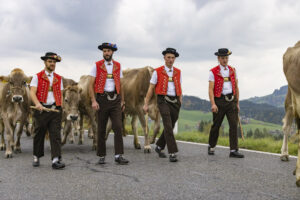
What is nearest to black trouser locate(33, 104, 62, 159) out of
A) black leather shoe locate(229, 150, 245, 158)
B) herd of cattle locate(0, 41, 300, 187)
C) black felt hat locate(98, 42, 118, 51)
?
black felt hat locate(98, 42, 118, 51)

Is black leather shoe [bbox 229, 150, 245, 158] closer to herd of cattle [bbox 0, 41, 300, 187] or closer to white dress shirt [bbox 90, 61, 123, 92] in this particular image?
herd of cattle [bbox 0, 41, 300, 187]

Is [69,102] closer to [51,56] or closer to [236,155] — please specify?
[51,56]

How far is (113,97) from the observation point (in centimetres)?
759

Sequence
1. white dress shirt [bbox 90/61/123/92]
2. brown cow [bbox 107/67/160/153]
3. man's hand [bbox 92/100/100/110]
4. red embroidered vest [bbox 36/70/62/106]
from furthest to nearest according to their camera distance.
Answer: brown cow [bbox 107/67/160/153]
white dress shirt [bbox 90/61/123/92]
man's hand [bbox 92/100/100/110]
red embroidered vest [bbox 36/70/62/106]

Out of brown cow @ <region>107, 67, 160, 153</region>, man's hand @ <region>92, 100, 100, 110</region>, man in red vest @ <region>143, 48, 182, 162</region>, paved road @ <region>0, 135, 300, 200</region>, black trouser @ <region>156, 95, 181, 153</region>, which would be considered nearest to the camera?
paved road @ <region>0, 135, 300, 200</region>

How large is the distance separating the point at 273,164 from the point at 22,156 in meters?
5.64

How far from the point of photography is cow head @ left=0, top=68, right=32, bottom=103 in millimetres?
9033

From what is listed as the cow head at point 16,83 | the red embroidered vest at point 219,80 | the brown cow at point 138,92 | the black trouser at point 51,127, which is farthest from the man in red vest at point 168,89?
the cow head at point 16,83

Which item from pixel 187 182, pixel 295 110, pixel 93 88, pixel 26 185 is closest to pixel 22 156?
pixel 93 88

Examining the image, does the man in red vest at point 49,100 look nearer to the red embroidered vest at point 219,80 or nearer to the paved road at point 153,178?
the paved road at point 153,178

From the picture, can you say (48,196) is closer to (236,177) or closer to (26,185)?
(26,185)

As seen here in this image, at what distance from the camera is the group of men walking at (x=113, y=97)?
7.29m

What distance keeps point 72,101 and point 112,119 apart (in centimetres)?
211

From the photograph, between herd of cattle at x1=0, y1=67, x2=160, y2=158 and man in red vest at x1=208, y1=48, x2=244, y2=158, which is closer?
man in red vest at x1=208, y1=48, x2=244, y2=158
